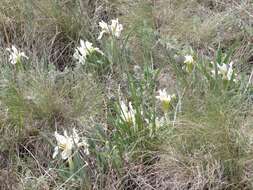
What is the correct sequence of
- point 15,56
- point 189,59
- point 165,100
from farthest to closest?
point 15,56, point 189,59, point 165,100

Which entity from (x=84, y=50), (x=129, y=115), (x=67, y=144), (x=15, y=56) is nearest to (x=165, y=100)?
(x=129, y=115)

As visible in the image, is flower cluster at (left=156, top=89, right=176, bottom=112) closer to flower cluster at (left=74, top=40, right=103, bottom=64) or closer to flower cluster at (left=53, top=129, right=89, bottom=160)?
flower cluster at (left=53, top=129, right=89, bottom=160)

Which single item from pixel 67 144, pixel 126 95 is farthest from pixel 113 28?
pixel 67 144

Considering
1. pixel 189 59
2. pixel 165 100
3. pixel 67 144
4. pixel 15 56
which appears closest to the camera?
pixel 67 144

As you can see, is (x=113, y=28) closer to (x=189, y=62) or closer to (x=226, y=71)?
(x=189, y=62)

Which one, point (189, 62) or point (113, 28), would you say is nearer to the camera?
point (189, 62)

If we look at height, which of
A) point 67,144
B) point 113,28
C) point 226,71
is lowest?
point 67,144

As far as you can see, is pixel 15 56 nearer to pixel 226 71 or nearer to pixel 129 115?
pixel 129 115

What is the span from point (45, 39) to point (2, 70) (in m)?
0.31

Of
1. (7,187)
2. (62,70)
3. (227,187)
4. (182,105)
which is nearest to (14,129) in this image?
(7,187)

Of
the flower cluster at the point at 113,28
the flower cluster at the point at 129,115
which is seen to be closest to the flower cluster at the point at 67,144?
the flower cluster at the point at 129,115

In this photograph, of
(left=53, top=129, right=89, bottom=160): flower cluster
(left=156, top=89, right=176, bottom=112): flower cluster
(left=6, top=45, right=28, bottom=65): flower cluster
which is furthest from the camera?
(left=6, top=45, right=28, bottom=65): flower cluster

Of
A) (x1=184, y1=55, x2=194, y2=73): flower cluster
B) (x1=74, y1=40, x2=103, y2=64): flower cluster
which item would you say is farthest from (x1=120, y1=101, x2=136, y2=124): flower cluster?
(x1=74, y1=40, x2=103, y2=64): flower cluster

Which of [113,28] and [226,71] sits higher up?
[113,28]
